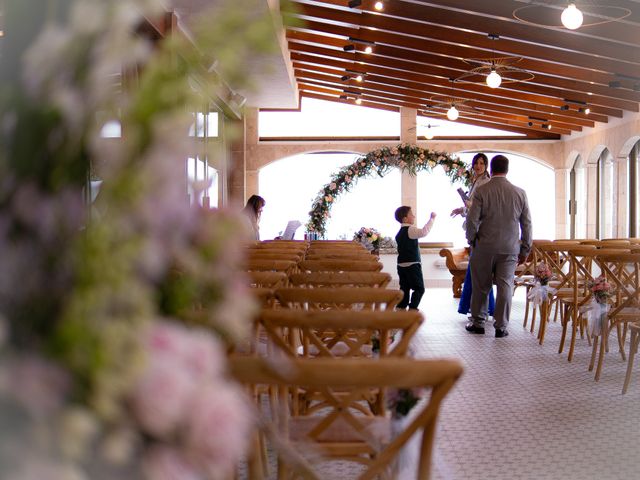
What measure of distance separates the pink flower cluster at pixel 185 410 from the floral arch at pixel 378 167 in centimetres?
1384

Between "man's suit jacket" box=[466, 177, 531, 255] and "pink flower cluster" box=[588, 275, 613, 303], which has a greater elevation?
"man's suit jacket" box=[466, 177, 531, 255]

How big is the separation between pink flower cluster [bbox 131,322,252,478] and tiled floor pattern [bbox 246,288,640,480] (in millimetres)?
Result: 2497

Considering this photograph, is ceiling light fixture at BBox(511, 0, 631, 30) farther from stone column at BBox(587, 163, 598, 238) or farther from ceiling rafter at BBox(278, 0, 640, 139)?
stone column at BBox(587, 163, 598, 238)

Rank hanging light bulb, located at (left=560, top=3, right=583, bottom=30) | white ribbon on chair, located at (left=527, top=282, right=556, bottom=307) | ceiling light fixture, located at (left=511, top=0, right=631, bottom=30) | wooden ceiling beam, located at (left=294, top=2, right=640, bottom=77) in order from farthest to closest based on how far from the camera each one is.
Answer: wooden ceiling beam, located at (left=294, top=2, right=640, bottom=77) → white ribbon on chair, located at (left=527, top=282, right=556, bottom=307) → ceiling light fixture, located at (left=511, top=0, right=631, bottom=30) → hanging light bulb, located at (left=560, top=3, right=583, bottom=30)

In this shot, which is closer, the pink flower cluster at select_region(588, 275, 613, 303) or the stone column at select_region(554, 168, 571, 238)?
the pink flower cluster at select_region(588, 275, 613, 303)

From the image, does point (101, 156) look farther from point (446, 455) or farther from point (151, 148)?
point (446, 455)

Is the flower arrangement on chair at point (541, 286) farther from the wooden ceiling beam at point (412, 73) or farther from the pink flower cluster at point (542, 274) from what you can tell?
the wooden ceiling beam at point (412, 73)

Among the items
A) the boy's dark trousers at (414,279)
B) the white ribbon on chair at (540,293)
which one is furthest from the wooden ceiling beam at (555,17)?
the boy's dark trousers at (414,279)

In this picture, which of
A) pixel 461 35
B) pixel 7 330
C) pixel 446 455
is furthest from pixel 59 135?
pixel 461 35

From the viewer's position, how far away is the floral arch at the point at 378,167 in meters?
14.5

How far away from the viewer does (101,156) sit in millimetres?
806

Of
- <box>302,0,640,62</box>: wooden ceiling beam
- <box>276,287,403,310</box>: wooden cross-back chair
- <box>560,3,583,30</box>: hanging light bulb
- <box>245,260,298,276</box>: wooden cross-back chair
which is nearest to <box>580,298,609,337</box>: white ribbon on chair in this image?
<box>560,3,583,30</box>: hanging light bulb

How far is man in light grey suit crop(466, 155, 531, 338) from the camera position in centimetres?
783

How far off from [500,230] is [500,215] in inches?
5.6
